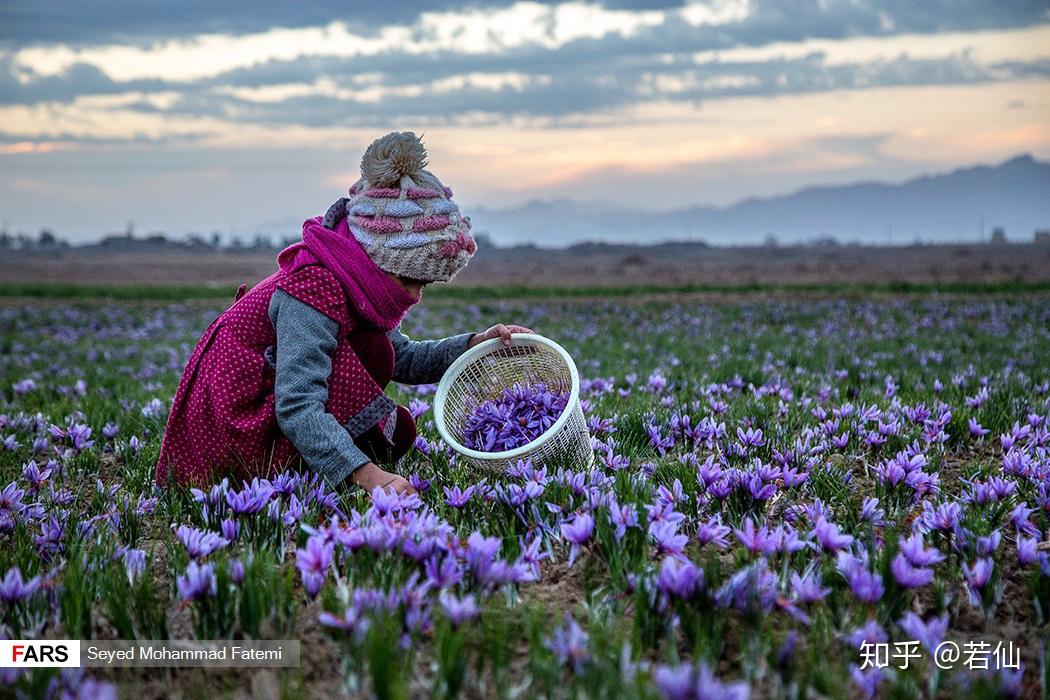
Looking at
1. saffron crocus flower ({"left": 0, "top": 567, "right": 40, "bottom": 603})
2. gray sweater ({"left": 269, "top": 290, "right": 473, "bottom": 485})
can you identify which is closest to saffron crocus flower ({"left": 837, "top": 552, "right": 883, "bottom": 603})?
gray sweater ({"left": 269, "top": 290, "right": 473, "bottom": 485})

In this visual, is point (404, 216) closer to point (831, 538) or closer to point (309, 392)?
point (309, 392)

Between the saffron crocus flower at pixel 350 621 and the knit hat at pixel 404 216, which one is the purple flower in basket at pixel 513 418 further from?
the saffron crocus flower at pixel 350 621

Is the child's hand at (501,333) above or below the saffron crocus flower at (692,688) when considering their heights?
above

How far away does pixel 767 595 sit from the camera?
2.55 meters

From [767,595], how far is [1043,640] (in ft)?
2.72

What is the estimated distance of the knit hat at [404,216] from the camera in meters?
3.94

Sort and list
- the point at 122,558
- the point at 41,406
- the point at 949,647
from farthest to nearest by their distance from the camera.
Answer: the point at 41,406 < the point at 122,558 < the point at 949,647

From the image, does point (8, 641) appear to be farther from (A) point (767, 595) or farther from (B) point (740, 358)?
(B) point (740, 358)

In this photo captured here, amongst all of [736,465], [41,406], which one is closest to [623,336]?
[41,406]

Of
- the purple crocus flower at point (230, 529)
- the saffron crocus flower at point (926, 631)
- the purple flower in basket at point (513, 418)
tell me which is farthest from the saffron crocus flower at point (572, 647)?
the purple flower in basket at point (513, 418)

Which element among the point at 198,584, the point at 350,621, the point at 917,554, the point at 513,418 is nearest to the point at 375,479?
the point at 513,418

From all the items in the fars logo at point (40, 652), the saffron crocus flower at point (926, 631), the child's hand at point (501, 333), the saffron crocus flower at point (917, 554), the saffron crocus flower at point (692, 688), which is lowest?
the fars logo at point (40, 652)

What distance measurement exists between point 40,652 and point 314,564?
80cm

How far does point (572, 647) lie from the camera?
2170mm
